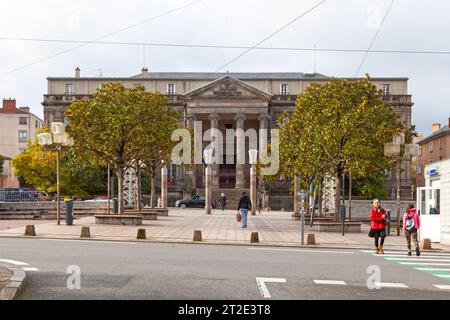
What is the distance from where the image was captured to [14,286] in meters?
11.2

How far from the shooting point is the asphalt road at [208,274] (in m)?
11.6

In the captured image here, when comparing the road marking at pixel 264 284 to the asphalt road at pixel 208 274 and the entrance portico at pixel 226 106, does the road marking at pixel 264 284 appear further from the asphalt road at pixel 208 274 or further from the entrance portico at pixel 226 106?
the entrance portico at pixel 226 106

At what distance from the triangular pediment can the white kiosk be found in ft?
243

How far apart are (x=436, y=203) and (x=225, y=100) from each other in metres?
75.8

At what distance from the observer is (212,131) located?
3912 inches

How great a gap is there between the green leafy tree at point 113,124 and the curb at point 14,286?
24.1 meters

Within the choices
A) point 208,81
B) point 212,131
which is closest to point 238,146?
point 212,131

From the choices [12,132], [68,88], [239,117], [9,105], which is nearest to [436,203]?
[239,117]

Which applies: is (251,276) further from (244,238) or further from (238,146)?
(238,146)

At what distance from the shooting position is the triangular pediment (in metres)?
105

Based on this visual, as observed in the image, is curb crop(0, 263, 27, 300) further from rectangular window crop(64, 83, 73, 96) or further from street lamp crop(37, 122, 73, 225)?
rectangular window crop(64, 83, 73, 96)

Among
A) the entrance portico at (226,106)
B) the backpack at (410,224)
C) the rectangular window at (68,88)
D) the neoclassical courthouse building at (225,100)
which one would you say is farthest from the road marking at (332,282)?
the rectangular window at (68,88)

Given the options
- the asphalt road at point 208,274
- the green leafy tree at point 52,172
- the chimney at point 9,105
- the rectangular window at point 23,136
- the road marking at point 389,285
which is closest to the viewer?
the asphalt road at point 208,274
